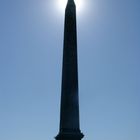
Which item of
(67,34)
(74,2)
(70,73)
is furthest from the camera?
(74,2)

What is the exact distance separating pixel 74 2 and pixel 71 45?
11.8 ft

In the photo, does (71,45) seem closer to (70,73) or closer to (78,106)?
(70,73)

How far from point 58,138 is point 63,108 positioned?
1.59 meters

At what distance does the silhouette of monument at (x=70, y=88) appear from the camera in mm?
18406

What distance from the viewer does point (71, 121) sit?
1859cm

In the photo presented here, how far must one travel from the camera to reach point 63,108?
62.1 ft

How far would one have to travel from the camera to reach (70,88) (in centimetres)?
1944

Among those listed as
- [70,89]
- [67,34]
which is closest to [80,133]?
[70,89]

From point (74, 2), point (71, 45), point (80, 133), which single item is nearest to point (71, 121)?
point (80, 133)

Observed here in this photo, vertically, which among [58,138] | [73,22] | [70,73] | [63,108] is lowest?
[58,138]

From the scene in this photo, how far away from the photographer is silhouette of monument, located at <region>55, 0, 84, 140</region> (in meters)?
18.4

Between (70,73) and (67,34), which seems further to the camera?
(67,34)

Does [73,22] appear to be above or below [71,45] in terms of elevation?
above

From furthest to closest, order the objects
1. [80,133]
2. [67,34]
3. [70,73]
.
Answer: [67,34] → [70,73] → [80,133]
